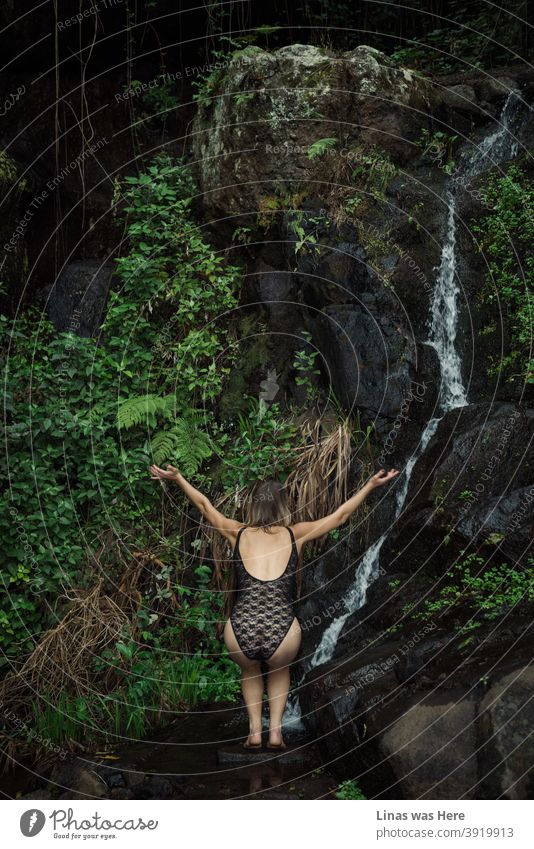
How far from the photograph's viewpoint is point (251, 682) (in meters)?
6.10

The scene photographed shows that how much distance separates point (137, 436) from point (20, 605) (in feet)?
7.36

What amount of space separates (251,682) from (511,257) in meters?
5.39

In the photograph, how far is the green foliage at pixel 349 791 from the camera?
17.5ft

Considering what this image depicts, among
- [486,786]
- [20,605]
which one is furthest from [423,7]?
[486,786]

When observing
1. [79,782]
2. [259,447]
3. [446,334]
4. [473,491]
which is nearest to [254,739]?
[79,782]

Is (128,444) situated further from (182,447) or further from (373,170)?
(373,170)

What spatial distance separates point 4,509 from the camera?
27.7ft

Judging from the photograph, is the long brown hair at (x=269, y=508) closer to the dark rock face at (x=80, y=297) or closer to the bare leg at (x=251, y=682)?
the bare leg at (x=251, y=682)

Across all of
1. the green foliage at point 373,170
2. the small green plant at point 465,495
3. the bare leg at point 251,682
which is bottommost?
the bare leg at point 251,682

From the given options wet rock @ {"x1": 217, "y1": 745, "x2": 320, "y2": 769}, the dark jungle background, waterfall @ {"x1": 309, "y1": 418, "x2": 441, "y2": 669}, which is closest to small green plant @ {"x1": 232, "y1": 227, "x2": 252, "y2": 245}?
the dark jungle background

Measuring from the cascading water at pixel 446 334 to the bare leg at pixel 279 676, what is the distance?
79cm

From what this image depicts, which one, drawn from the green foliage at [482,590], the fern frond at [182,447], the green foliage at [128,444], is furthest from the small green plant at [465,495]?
the fern frond at [182,447]

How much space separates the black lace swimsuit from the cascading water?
48.0 inches
